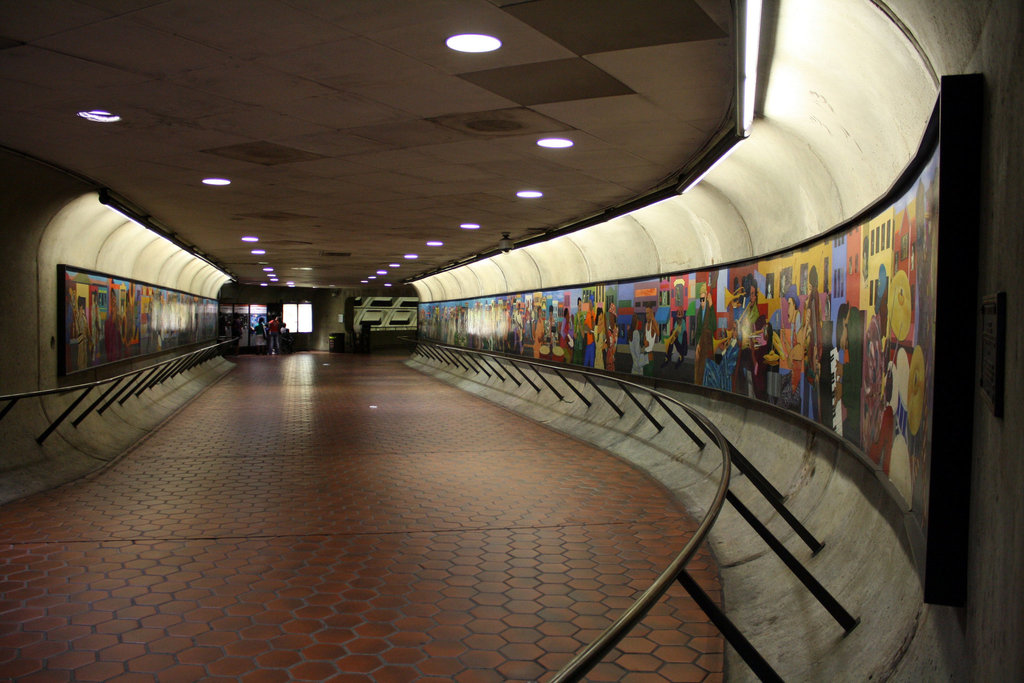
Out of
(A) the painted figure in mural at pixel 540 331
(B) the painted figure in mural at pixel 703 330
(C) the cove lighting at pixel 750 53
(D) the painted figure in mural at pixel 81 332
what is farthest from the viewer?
(A) the painted figure in mural at pixel 540 331

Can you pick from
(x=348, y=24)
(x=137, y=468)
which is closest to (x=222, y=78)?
(x=348, y=24)

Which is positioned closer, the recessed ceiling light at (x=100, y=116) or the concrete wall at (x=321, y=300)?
the recessed ceiling light at (x=100, y=116)

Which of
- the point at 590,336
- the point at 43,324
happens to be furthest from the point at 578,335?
the point at 43,324

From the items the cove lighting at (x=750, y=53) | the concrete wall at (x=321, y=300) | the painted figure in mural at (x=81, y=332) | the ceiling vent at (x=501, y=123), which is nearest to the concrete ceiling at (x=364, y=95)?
the ceiling vent at (x=501, y=123)

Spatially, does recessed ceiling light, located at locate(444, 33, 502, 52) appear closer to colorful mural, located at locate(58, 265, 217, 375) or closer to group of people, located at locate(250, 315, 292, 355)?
colorful mural, located at locate(58, 265, 217, 375)

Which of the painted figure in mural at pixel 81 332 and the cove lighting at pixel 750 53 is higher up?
the cove lighting at pixel 750 53

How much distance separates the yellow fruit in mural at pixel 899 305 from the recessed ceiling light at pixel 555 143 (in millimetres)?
3226

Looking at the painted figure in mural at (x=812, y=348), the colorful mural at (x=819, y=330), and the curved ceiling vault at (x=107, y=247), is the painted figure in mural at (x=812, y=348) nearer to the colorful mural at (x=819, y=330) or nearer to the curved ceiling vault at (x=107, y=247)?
the colorful mural at (x=819, y=330)

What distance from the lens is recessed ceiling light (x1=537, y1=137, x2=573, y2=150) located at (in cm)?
654

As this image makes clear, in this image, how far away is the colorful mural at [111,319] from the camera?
9.66 meters

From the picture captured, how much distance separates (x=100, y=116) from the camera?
5785 millimetres

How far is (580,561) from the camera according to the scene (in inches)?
215

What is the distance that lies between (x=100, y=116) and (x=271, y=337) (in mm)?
32856

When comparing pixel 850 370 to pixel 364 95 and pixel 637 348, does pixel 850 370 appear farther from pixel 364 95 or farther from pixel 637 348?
pixel 637 348
